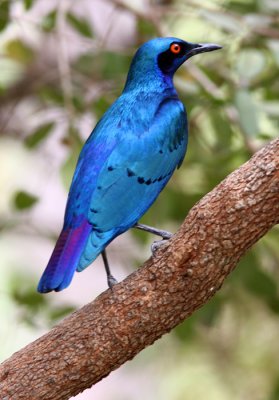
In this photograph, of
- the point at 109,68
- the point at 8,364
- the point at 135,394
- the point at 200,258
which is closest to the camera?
the point at 200,258

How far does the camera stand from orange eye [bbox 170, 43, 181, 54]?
4.16 m

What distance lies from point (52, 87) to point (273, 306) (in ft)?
5.30

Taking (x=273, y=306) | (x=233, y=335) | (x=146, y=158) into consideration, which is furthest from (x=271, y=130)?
(x=146, y=158)

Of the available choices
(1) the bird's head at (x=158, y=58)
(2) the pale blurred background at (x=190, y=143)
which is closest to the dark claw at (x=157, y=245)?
(1) the bird's head at (x=158, y=58)

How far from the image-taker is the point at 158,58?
411 cm

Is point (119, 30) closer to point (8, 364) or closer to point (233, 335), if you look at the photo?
point (233, 335)

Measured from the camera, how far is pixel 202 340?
6512 millimetres

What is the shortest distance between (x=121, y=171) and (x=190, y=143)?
1.88 metres

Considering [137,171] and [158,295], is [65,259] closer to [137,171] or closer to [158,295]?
[158,295]

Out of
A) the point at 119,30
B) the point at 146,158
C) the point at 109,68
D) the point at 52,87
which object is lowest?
the point at 146,158

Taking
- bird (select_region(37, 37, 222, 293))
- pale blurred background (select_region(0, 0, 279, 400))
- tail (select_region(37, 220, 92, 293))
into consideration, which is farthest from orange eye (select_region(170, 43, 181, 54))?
tail (select_region(37, 220, 92, 293))

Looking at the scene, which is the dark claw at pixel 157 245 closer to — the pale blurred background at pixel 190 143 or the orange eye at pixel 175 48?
the orange eye at pixel 175 48

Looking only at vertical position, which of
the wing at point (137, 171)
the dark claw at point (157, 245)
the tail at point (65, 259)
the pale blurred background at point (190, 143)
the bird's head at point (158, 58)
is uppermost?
the pale blurred background at point (190, 143)

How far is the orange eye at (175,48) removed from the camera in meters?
4.16
